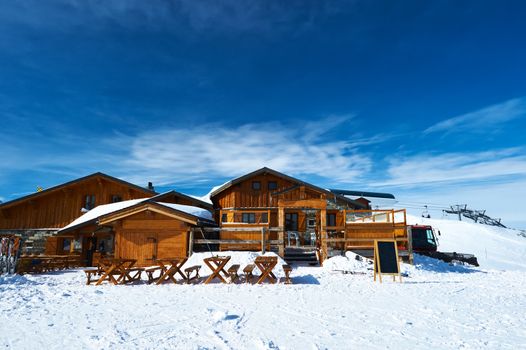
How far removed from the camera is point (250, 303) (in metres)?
7.89

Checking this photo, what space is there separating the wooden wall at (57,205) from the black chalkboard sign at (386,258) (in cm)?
1895

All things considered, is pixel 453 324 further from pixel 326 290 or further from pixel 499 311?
pixel 326 290

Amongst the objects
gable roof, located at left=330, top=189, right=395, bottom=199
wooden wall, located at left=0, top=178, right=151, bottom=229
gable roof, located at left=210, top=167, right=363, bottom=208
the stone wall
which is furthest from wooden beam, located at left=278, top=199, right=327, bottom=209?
gable roof, located at left=330, top=189, right=395, bottom=199

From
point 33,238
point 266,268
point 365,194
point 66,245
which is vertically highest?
point 365,194

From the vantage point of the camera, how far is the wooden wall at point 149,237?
16906mm

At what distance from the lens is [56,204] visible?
24.7 metres

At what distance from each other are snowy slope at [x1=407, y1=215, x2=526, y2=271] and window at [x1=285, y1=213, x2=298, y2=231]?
15673 mm

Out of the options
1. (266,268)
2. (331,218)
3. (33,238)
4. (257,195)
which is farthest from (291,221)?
(33,238)

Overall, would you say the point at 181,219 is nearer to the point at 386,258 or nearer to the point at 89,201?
the point at 386,258

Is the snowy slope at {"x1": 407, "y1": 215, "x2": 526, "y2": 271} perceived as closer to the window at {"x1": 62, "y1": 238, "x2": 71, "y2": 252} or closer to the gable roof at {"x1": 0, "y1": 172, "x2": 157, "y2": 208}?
the gable roof at {"x1": 0, "y1": 172, "x2": 157, "y2": 208}

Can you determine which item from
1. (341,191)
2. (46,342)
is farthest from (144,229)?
(341,191)

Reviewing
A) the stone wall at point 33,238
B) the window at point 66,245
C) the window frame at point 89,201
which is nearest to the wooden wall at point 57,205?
the window frame at point 89,201

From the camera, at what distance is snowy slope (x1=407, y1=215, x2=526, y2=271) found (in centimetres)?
3052

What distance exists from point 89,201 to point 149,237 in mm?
11308
